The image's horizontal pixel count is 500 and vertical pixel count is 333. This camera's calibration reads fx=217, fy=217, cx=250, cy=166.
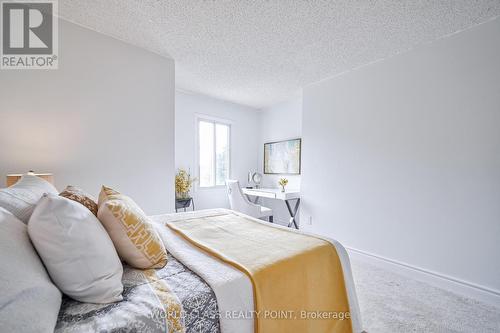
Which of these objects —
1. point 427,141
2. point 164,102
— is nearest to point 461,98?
point 427,141

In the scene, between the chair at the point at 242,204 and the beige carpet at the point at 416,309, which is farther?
the chair at the point at 242,204

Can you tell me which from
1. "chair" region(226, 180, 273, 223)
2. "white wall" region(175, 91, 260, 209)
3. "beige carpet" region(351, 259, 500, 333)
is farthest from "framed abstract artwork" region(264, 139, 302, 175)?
"beige carpet" region(351, 259, 500, 333)

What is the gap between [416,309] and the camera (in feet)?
5.74

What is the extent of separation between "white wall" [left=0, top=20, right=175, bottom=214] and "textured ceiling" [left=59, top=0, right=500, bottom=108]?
0.27 metres

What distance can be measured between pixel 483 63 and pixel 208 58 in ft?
8.91

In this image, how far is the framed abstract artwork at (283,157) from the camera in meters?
4.02

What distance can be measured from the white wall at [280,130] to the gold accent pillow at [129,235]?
3224 mm

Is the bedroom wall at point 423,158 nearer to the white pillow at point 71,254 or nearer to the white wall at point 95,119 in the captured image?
the white wall at point 95,119

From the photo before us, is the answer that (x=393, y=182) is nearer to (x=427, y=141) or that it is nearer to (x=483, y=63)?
(x=427, y=141)

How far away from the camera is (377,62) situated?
2.64m

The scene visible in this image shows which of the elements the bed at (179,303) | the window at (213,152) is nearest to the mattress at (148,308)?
the bed at (179,303)

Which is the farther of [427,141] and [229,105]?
[229,105]

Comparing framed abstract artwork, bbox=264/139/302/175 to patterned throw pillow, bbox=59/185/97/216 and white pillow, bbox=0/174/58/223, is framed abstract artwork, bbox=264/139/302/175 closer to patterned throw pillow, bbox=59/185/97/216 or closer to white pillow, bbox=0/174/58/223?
patterned throw pillow, bbox=59/185/97/216

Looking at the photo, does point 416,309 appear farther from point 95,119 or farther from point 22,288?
point 95,119
